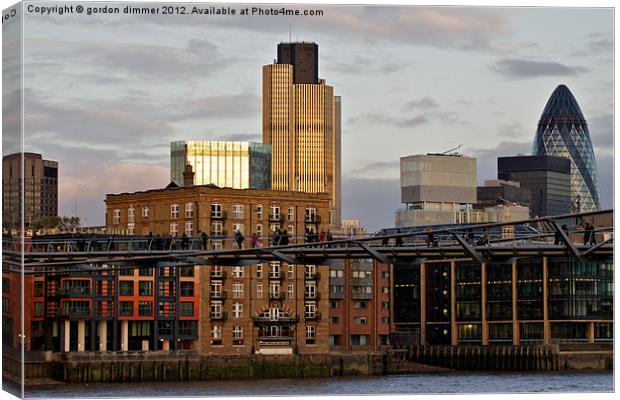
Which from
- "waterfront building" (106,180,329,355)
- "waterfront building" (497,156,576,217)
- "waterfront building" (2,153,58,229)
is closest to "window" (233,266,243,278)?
"waterfront building" (106,180,329,355)

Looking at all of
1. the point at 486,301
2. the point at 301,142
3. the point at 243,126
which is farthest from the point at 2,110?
the point at 486,301

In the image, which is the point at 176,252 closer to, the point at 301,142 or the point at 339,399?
the point at 339,399

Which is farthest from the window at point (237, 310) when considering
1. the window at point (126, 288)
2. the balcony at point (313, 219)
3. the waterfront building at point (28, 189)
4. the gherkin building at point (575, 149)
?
the waterfront building at point (28, 189)

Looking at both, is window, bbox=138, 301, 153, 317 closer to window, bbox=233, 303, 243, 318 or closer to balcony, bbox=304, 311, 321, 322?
window, bbox=233, 303, 243, 318

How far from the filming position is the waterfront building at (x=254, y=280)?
8162 cm

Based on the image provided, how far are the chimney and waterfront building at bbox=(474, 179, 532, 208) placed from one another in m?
27.4

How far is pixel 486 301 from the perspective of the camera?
378 ft

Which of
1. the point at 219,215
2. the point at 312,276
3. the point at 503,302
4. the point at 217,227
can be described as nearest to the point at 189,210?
the point at 217,227

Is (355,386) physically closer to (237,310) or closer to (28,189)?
(237,310)

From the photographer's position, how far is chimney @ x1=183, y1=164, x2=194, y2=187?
222 ft

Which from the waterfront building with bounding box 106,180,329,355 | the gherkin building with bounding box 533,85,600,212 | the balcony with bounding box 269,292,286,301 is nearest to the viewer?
the waterfront building with bounding box 106,180,329,355

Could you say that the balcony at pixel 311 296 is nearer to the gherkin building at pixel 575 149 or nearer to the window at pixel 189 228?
the window at pixel 189 228

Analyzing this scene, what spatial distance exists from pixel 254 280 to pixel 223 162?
59.0 feet

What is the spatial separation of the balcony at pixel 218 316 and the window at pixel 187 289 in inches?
52.6
